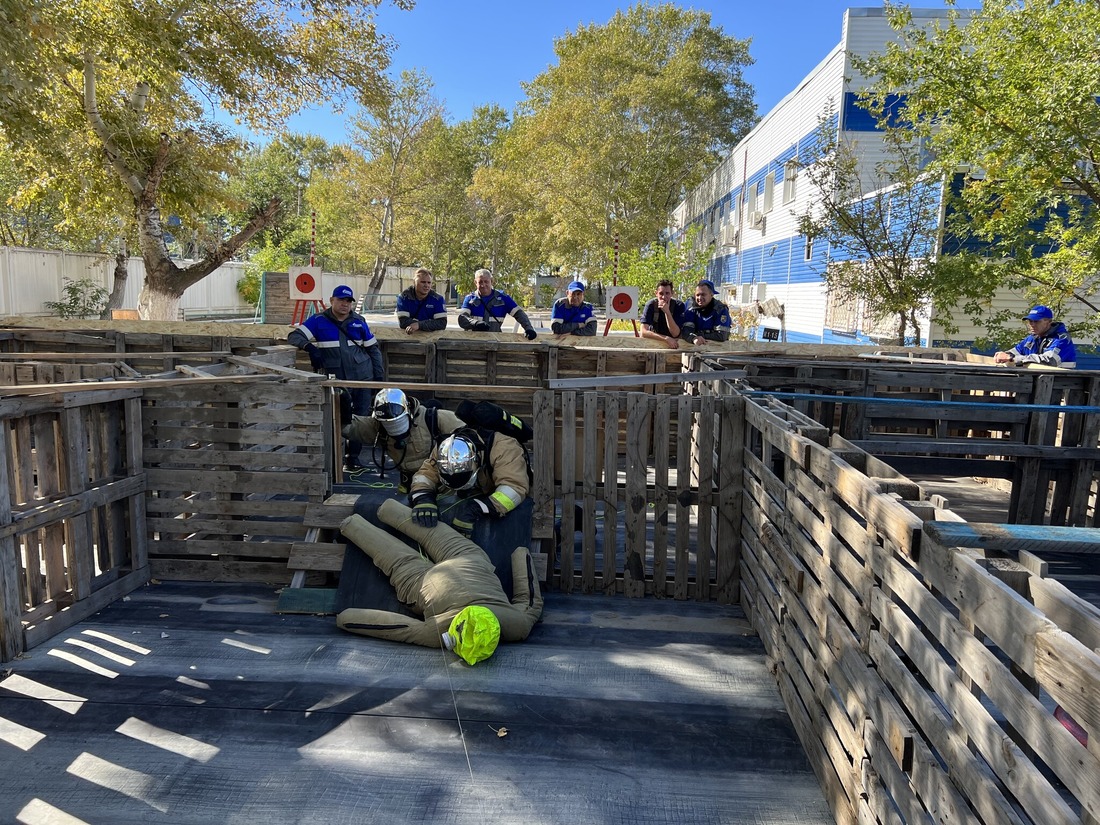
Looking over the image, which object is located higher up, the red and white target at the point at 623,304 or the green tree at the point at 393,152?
the green tree at the point at 393,152

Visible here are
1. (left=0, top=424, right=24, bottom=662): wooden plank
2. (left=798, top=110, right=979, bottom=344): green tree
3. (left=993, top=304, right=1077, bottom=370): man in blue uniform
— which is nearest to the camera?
(left=0, top=424, right=24, bottom=662): wooden plank

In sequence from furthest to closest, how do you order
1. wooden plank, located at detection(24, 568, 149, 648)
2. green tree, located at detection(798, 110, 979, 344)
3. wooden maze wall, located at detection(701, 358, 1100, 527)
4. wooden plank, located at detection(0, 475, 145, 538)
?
1. green tree, located at detection(798, 110, 979, 344)
2. wooden maze wall, located at detection(701, 358, 1100, 527)
3. wooden plank, located at detection(24, 568, 149, 648)
4. wooden plank, located at detection(0, 475, 145, 538)

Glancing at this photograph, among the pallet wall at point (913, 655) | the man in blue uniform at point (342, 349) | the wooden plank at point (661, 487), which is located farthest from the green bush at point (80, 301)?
the pallet wall at point (913, 655)

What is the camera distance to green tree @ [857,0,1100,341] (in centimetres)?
874

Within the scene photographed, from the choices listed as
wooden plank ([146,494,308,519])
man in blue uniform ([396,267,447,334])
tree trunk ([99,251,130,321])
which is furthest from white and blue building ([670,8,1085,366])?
tree trunk ([99,251,130,321])

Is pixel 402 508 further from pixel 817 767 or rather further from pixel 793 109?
pixel 793 109

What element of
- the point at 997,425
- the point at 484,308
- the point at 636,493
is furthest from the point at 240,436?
the point at 997,425

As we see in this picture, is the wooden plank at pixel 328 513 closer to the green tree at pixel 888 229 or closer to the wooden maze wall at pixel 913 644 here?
the wooden maze wall at pixel 913 644

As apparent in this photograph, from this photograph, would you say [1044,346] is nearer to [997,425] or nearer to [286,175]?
[997,425]

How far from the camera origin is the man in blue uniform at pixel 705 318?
33.9 ft

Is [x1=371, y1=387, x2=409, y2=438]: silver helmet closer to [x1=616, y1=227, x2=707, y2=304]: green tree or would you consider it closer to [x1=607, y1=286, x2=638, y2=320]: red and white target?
[x1=607, y1=286, x2=638, y2=320]: red and white target

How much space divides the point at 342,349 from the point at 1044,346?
8238 mm

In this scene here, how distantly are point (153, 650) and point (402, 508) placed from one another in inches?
72.3

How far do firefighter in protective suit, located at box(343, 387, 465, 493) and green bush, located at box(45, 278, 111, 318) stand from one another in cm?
2258
